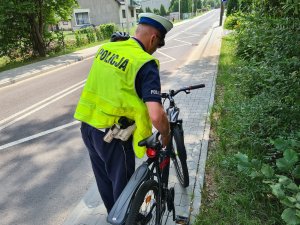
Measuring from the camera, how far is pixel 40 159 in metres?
4.98

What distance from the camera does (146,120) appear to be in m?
2.26

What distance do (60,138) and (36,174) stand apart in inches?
50.8

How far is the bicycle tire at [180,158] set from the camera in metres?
3.51

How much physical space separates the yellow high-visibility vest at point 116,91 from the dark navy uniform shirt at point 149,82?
36mm

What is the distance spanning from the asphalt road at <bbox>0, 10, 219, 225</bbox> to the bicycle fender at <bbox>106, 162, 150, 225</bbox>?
1.83 m

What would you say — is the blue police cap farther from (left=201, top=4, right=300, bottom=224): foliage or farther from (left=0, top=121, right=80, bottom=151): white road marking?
(left=0, top=121, right=80, bottom=151): white road marking

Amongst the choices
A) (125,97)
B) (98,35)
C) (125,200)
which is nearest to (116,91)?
(125,97)

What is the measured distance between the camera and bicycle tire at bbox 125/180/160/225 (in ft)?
6.72

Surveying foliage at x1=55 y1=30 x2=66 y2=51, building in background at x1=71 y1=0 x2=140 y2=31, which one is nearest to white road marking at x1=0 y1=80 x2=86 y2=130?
foliage at x1=55 y1=30 x2=66 y2=51

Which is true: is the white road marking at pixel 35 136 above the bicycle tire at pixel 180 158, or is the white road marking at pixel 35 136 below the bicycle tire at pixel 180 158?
below

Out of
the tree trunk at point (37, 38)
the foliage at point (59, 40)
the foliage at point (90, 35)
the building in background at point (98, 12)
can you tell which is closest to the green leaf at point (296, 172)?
the tree trunk at point (37, 38)

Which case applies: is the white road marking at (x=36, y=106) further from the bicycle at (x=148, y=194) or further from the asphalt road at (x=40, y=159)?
the bicycle at (x=148, y=194)

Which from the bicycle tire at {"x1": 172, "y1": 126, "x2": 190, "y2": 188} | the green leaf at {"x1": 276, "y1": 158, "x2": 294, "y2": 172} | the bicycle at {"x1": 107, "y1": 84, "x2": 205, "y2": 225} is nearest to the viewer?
the bicycle at {"x1": 107, "y1": 84, "x2": 205, "y2": 225}

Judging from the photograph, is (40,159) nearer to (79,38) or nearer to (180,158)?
(180,158)
